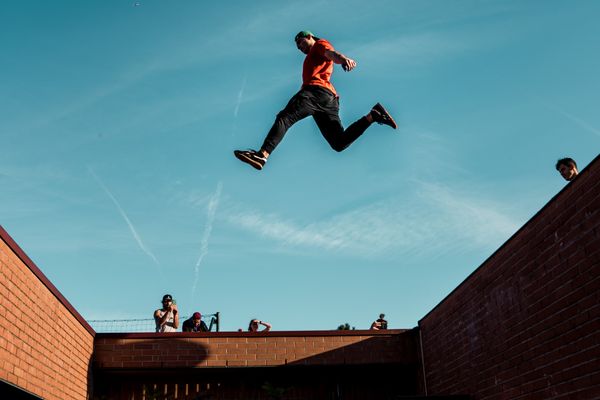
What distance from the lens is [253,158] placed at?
6.00 meters

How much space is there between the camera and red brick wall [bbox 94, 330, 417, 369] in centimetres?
1146

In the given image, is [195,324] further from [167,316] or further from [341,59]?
[341,59]

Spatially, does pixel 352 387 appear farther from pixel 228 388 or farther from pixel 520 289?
pixel 520 289

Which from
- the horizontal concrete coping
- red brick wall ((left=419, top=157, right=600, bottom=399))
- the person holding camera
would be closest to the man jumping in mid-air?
red brick wall ((left=419, top=157, right=600, bottom=399))

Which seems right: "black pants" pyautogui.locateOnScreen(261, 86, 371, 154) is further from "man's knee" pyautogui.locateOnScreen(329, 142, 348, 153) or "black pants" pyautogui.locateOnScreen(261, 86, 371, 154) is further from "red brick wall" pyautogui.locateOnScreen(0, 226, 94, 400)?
"red brick wall" pyautogui.locateOnScreen(0, 226, 94, 400)

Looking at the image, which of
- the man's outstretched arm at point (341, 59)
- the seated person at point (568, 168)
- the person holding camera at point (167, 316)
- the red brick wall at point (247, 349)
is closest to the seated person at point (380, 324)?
the red brick wall at point (247, 349)

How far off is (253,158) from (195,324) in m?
6.94

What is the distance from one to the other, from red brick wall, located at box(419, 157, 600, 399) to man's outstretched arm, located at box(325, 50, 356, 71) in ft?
7.82

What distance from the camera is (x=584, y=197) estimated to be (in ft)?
21.5

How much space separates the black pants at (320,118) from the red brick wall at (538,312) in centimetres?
221

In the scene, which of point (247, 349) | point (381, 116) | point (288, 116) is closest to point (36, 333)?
point (247, 349)

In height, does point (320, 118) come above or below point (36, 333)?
above

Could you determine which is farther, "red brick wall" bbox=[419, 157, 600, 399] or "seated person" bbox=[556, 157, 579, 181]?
"seated person" bbox=[556, 157, 579, 181]

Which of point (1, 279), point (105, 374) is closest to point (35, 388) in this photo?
point (1, 279)
